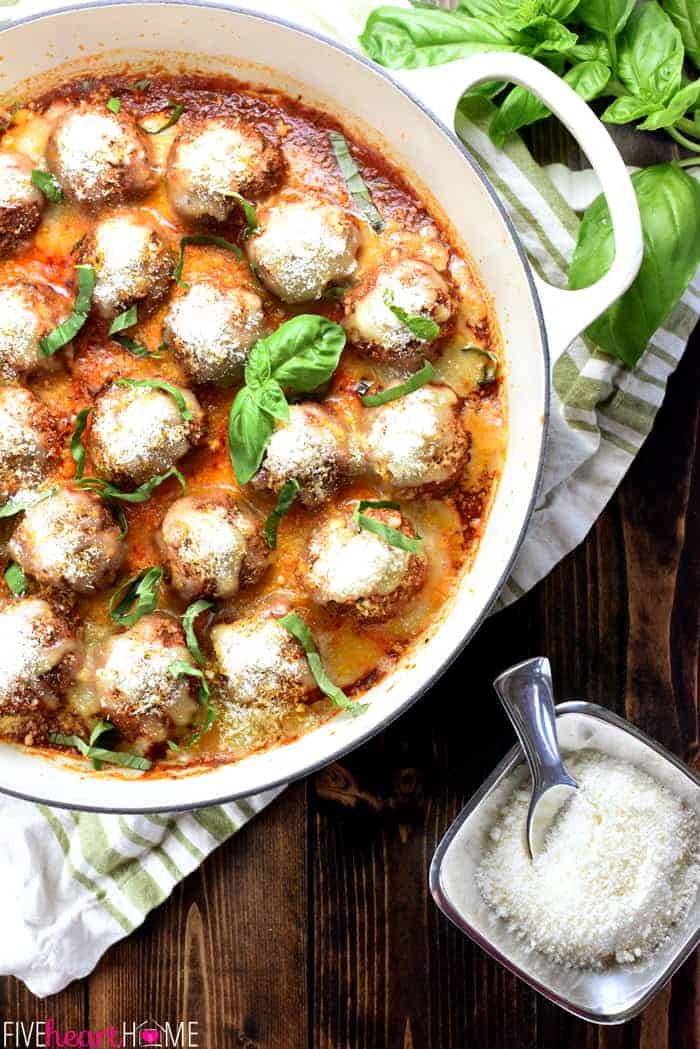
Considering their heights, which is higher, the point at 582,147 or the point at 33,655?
the point at 582,147

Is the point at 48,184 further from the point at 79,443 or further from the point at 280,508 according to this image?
the point at 280,508

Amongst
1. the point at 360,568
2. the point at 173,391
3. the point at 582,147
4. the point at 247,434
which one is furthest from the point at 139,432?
the point at 582,147

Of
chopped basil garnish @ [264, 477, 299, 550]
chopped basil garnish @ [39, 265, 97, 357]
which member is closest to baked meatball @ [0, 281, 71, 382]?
chopped basil garnish @ [39, 265, 97, 357]

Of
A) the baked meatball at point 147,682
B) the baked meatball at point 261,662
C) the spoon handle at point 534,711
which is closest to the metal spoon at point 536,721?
the spoon handle at point 534,711

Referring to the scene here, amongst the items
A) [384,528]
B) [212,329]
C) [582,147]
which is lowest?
[384,528]

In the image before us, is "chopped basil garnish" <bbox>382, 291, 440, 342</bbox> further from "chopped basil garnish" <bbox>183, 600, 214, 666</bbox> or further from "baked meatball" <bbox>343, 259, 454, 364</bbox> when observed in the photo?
"chopped basil garnish" <bbox>183, 600, 214, 666</bbox>

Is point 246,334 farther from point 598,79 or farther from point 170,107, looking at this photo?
point 598,79
